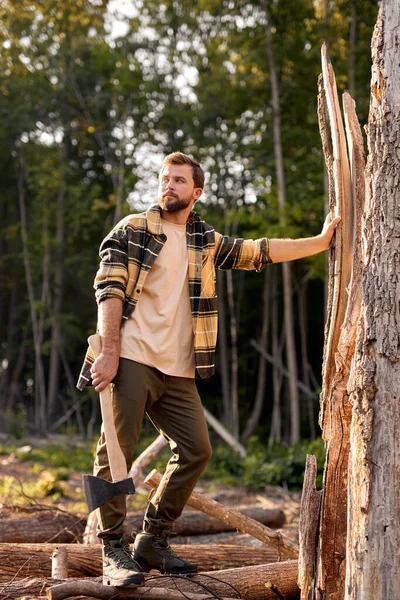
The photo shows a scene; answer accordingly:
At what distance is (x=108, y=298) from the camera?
404 cm

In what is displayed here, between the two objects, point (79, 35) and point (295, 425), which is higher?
point (79, 35)

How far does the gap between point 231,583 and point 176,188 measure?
7.09 feet

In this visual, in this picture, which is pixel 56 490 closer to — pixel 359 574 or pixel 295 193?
pixel 359 574

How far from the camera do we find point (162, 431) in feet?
14.0

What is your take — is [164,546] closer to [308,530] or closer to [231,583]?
[231,583]

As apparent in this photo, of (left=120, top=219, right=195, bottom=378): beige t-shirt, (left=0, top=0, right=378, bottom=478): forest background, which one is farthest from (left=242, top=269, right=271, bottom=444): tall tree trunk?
(left=120, top=219, right=195, bottom=378): beige t-shirt

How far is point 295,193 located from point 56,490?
8668mm

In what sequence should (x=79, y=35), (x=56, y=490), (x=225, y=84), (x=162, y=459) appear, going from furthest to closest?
(x=79, y=35), (x=225, y=84), (x=162, y=459), (x=56, y=490)

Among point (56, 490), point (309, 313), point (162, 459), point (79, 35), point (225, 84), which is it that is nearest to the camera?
point (56, 490)

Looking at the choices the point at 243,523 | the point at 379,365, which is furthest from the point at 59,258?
the point at 379,365

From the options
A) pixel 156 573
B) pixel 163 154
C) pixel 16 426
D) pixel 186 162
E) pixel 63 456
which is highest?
pixel 163 154

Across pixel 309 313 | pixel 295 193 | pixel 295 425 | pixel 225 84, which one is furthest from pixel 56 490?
pixel 309 313

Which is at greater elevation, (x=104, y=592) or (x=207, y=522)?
(x=104, y=592)

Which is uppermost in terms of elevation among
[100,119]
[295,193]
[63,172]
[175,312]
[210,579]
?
[100,119]
